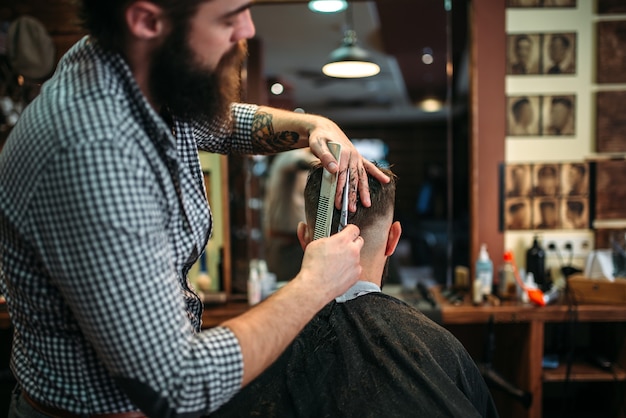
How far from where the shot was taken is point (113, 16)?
94 centimetres

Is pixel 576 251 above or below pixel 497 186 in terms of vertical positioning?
below

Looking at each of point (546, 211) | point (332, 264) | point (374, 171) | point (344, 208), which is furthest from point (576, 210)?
point (332, 264)

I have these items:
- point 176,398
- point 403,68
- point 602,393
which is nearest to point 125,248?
point 176,398

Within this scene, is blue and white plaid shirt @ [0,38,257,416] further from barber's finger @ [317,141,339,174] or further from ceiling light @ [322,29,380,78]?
ceiling light @ [322,29,380,78]

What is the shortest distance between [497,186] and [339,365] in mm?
1968

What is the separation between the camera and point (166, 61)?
96cm

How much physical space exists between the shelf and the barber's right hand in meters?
2.13

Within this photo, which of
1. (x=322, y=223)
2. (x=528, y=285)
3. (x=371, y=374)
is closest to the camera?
(x=322, y=223)

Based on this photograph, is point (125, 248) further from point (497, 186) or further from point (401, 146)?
point (401, 146)

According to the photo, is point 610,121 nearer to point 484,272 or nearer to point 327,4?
point 484,272

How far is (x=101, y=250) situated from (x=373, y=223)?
3.30 ft

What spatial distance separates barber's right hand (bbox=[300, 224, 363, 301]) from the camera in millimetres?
1061

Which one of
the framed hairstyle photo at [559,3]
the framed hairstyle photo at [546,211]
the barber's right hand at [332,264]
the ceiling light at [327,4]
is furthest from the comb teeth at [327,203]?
the framed hairstyle photo at [559,3]

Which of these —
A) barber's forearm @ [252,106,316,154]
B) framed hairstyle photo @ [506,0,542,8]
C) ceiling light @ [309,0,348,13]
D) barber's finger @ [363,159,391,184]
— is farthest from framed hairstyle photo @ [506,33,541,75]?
barber's forearm @ [252,106,316,154]
